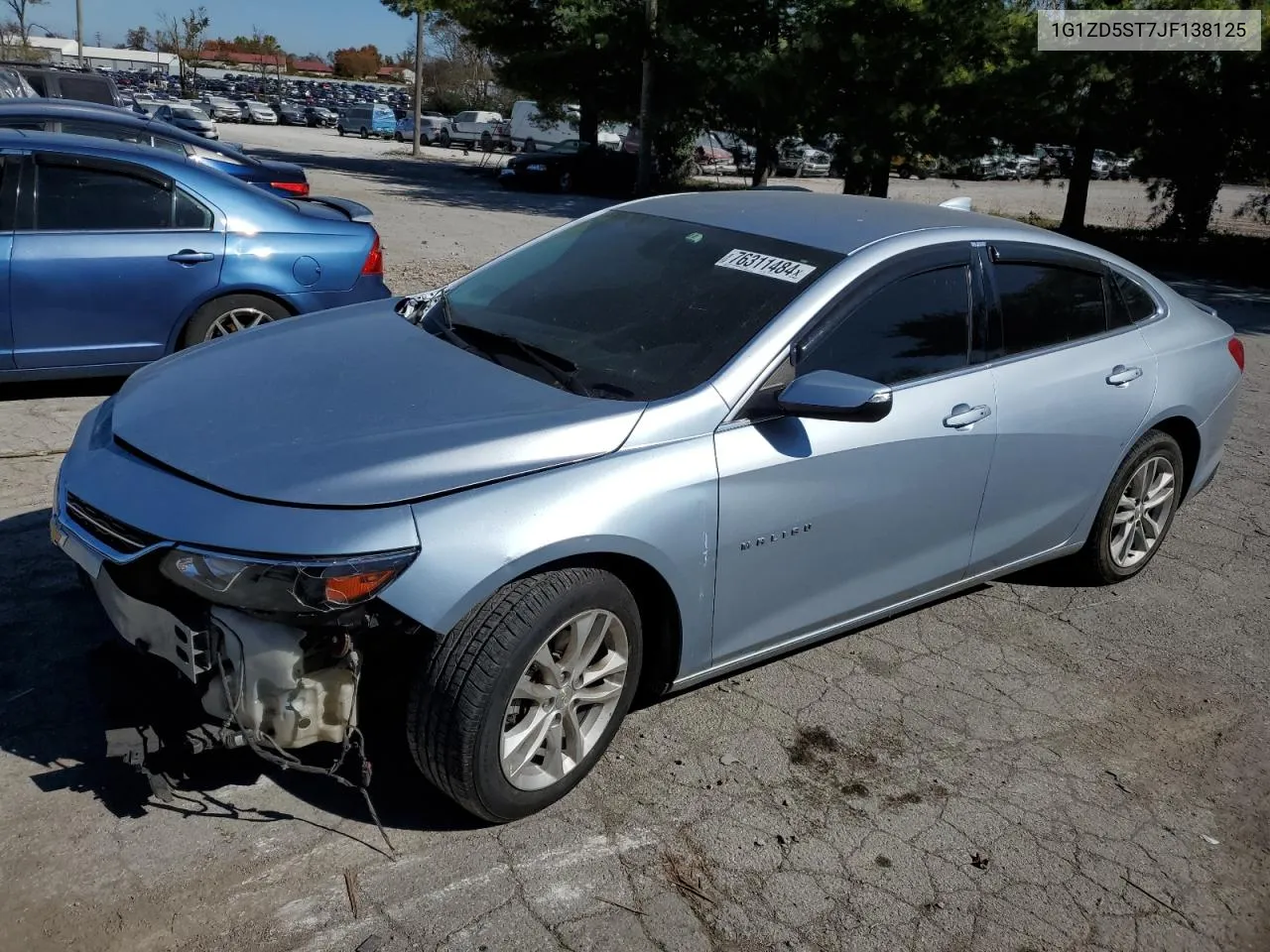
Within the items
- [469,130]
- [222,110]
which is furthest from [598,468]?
[222,110]

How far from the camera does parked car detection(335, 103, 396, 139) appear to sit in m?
52.2

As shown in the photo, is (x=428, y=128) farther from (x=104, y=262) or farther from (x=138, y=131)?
(x=104, y=262)

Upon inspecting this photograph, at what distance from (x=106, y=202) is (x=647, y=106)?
2217 centimetres

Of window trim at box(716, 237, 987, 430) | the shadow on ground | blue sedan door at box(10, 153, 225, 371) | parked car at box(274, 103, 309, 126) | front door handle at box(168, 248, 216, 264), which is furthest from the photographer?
parked car at box(274, 103, 309, 126)

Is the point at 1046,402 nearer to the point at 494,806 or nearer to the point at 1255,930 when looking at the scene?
the point at 1255,930

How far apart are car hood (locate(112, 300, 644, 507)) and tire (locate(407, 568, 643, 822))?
1.11 feet

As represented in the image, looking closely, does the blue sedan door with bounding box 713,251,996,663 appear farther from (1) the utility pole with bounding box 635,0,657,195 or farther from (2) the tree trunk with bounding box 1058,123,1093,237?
(1) the utility pole with bounding box 635,0,657,195

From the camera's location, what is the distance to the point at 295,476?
2973 mm

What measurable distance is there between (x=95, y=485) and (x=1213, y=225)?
26.9m

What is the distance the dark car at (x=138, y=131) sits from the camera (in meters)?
8.20

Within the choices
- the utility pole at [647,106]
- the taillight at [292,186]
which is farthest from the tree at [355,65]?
the taillight at [292,186]

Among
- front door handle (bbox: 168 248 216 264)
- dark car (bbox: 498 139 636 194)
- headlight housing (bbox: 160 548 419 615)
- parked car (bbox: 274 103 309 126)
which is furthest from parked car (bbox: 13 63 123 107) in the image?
parked car (bbox: 274 103 309 126)

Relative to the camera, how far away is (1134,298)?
4980mm

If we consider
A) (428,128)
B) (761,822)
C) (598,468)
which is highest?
(428,128)
